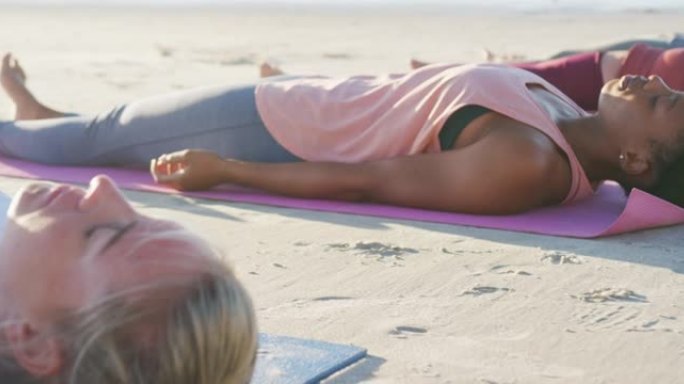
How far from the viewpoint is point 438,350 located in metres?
2.30

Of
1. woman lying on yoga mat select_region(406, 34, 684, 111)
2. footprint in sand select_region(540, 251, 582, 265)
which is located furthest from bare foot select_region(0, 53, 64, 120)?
footprint in sand select_region(540, 251, 582, 265)

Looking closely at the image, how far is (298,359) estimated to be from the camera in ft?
7.11

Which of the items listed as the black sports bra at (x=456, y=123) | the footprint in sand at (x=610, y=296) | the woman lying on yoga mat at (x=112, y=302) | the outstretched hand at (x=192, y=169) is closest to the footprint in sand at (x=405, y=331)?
the footprint in sand at (x=610, y=296)

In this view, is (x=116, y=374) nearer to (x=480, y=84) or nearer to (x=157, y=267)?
(x=157, y=267)

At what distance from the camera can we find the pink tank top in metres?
3.53

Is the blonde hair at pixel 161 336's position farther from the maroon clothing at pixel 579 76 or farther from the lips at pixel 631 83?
the maroon clothing at pixel 579 76

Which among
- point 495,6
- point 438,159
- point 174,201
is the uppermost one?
point 438,159

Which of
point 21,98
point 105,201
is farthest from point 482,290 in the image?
point 21,98

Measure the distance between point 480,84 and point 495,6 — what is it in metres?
13.2

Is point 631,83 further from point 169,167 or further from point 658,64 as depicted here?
point 169,167

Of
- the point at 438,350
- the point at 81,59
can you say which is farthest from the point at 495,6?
the point at 438,350

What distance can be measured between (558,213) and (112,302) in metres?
2.18

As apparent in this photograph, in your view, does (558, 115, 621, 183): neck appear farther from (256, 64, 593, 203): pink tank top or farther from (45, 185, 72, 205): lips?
(45, 185, 72, 205): lips

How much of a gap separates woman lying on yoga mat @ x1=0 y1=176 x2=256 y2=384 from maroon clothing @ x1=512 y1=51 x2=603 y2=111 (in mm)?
3104
